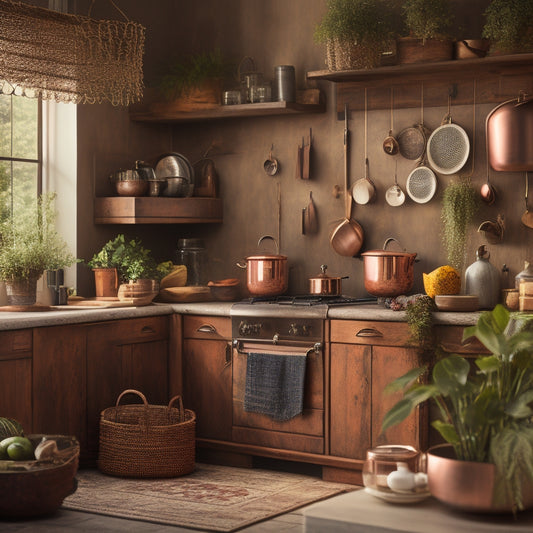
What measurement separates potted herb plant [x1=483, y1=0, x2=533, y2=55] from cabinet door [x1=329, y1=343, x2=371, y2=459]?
1.64m

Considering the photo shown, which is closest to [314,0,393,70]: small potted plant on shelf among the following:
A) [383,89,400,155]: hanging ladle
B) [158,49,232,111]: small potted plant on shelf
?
[383,89,400,155]: hanging ladle

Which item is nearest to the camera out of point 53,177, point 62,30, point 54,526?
point 54,526

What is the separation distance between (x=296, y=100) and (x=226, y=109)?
410mm

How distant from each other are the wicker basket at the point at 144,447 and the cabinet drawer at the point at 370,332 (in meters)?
0.87

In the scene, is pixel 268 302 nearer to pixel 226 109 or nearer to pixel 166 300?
pixel 166 300

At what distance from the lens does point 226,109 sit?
5.67 metres

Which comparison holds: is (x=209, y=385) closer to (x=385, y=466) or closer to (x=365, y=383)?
(x=365, y=383)

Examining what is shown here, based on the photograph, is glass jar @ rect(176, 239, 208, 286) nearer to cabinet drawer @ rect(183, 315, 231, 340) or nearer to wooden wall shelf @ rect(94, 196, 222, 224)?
wooden wall shelf @ rect(94, 196, 222, 224)

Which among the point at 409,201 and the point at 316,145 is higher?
the point at 316,145

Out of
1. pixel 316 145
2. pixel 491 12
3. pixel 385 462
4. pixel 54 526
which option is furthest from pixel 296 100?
pixel 385 462

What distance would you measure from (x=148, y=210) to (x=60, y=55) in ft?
4.27

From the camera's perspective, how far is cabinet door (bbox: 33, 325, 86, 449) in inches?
185

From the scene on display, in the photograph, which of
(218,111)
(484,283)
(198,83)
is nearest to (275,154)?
(218,111)

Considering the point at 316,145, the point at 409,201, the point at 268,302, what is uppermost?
the point at 316,145
